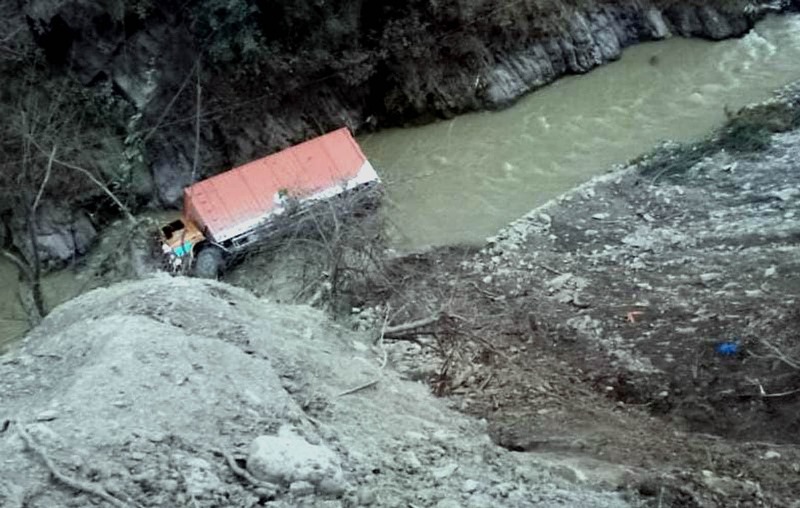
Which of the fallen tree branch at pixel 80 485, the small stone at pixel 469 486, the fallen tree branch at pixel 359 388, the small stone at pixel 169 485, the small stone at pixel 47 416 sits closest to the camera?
the fallen tree branch at pixel 80 485

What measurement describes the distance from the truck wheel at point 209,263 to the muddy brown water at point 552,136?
1787 mm

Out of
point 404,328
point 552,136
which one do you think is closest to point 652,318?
point 404,328

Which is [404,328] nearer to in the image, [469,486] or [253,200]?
[469,486]

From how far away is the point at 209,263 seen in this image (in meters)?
11.8

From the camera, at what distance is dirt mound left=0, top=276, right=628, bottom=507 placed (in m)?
4.46

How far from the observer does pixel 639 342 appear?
8.66 m

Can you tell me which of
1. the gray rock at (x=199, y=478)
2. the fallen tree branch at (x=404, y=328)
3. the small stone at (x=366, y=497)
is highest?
the gray rock at (x=199, y=478)

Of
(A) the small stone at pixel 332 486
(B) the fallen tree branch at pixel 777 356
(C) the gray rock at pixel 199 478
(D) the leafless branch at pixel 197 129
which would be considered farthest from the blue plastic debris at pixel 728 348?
(D) the leafless branch at pixel 197 129

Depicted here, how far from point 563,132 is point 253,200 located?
5.54 m

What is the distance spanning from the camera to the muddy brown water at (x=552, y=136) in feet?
42.0

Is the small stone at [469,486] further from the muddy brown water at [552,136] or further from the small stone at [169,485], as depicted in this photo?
the muddy brown water at [552,136]

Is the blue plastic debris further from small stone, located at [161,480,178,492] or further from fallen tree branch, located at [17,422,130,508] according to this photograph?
fallen tree branch, located at [17,422,130,508]

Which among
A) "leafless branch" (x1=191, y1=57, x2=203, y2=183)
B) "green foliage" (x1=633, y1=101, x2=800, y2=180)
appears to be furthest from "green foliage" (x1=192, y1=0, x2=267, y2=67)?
"green foliage" (x1=633, y1=101, x2=800, y2=180)

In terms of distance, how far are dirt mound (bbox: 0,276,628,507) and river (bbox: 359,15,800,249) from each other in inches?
231
